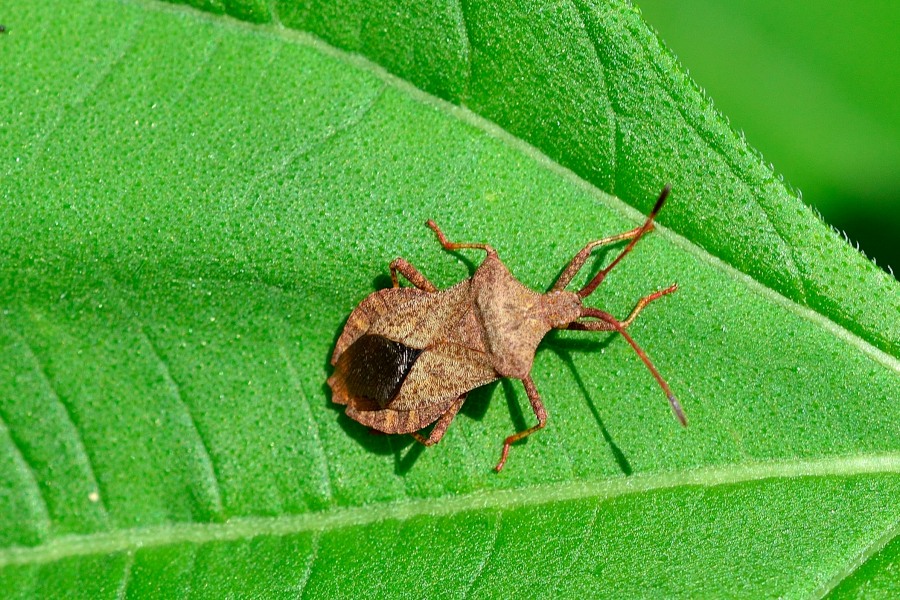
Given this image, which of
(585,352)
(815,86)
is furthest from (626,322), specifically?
(815,86)

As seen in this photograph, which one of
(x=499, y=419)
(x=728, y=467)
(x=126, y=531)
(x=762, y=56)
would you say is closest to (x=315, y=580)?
(x=126, y=531)

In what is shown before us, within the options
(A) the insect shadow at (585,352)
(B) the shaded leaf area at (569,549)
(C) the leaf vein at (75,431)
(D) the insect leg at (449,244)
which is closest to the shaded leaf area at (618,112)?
(D) the insect leg at (449,244)

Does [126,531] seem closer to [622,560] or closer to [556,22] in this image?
[622,560]

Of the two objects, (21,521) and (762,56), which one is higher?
(762,56)

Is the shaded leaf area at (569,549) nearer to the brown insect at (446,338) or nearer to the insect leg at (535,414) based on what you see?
the insect leg at (535,414)

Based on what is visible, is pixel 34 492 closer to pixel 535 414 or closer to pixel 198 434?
pixel 198 434

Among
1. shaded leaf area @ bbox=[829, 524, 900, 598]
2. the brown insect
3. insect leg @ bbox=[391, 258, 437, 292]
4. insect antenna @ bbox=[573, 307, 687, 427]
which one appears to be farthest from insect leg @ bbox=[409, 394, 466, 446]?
shaded leaf area @ bbox=[829, 524, 900, 598]

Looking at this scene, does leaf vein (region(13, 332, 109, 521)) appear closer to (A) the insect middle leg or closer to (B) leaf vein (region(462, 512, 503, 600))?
(B) leaf vein (region(462, 512, 503, 600))
